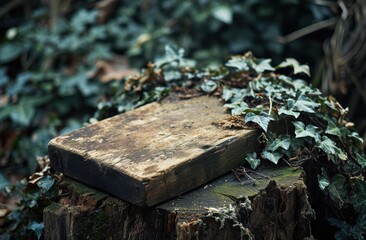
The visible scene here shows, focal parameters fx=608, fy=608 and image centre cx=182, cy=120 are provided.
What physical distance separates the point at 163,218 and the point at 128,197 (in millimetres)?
121

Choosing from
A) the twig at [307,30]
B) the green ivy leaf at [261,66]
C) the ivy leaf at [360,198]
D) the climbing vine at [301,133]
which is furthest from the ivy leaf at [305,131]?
the twig at [307,30]

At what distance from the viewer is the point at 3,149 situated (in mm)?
3609

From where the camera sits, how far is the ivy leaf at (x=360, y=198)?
2059 mm

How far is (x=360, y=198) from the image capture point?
206cm

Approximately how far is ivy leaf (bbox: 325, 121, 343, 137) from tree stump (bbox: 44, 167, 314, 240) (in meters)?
0.22

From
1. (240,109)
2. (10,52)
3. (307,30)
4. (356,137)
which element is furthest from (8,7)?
(356,137)

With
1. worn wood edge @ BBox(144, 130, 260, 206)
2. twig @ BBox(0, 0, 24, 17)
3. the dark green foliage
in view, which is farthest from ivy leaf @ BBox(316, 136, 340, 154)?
twig @ BBox(0, 0, 24, 17)

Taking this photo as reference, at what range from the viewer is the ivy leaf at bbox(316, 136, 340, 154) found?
6.64ft

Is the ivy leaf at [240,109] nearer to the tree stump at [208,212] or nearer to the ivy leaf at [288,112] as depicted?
the ivy leaf at [288,112]

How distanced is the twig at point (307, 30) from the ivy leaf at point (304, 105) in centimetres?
152

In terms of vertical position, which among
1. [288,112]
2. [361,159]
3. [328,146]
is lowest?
[361,159]

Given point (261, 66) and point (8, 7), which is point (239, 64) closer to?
point (261, 66)

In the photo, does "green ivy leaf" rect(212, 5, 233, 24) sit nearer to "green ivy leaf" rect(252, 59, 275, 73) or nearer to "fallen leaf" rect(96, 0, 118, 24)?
"fallen leaf" rect(96, 0, 118, 24)

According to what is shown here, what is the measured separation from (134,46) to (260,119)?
201cm
